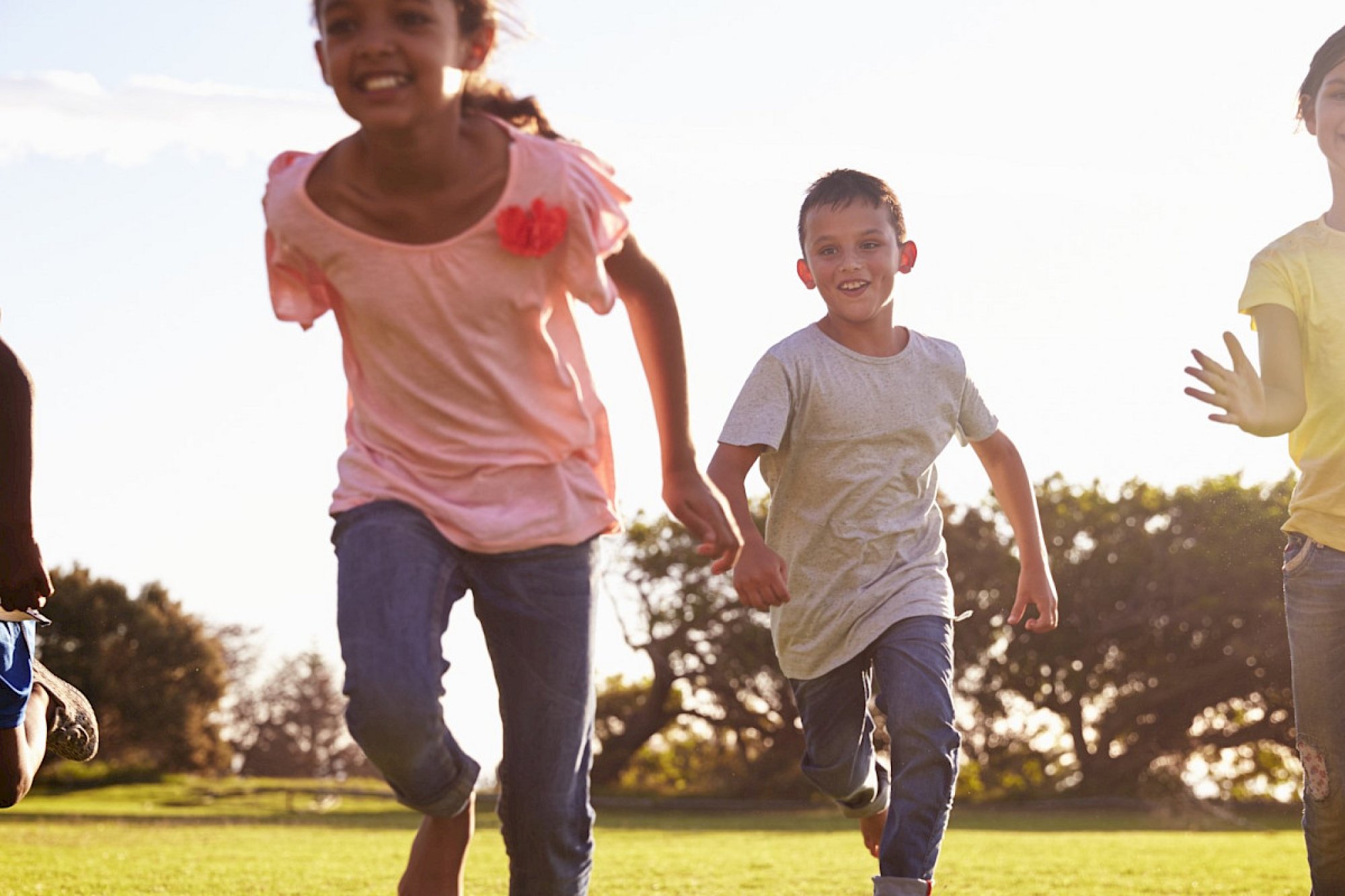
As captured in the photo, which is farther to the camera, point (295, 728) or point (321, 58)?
point (295, 728)

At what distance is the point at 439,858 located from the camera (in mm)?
3424

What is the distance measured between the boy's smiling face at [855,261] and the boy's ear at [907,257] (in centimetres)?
7

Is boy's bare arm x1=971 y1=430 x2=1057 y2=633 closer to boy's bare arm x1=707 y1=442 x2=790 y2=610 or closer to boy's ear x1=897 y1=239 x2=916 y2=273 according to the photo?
boy's ear x1=897 y1=239 x2=916 y2=273

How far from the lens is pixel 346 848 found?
12.2m

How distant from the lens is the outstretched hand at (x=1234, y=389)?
3553mm

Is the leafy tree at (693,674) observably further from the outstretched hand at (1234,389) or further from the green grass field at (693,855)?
the outstretched hand at (1234,389)

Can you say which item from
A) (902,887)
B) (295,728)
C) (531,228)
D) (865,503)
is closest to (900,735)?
(902,887)

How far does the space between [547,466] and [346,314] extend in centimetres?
52

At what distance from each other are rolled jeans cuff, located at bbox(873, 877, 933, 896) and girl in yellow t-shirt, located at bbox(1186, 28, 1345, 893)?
39.5 inches

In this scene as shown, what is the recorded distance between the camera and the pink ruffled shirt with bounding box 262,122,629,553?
3.08 m

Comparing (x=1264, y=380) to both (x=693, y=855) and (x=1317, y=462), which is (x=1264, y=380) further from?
(x=693, y=855)

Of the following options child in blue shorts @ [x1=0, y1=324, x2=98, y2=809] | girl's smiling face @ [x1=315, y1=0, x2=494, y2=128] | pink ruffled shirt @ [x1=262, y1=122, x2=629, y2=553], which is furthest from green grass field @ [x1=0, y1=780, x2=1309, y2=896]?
girl's smiling face @ [x1=315, y1=0, x2=494, y2=128]

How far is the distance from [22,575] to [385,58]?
7.07ft

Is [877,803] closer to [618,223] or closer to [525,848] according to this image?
[525,848]
